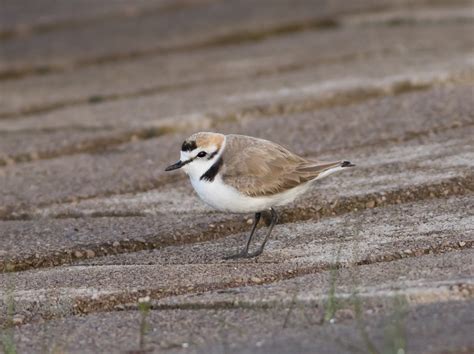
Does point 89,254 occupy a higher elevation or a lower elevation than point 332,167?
lower

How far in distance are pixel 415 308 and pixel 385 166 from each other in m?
2.31

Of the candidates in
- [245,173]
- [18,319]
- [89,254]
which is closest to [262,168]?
[245,173]

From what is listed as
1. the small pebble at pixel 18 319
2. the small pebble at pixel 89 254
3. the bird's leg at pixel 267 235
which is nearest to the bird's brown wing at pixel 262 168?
the bird's leg at pixel 267 235

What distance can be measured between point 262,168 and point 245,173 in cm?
9

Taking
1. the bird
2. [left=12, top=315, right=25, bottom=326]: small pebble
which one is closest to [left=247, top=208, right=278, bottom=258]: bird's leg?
the bird

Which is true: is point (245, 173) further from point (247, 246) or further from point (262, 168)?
point (247, 246)

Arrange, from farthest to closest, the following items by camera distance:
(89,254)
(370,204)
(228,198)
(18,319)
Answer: (370,204) → (89,254) → (228,198) → (18,319)

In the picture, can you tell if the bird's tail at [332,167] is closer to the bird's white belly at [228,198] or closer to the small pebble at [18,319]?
the bird's white belly at [228,198]

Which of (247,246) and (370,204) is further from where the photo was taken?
(370,204)

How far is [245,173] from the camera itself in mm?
4926

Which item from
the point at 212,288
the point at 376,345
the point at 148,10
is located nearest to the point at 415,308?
the point at 376,345

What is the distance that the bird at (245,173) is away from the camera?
4.88 metres

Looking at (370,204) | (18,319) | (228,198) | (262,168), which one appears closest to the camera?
(18,319)

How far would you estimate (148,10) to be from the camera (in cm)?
1155
